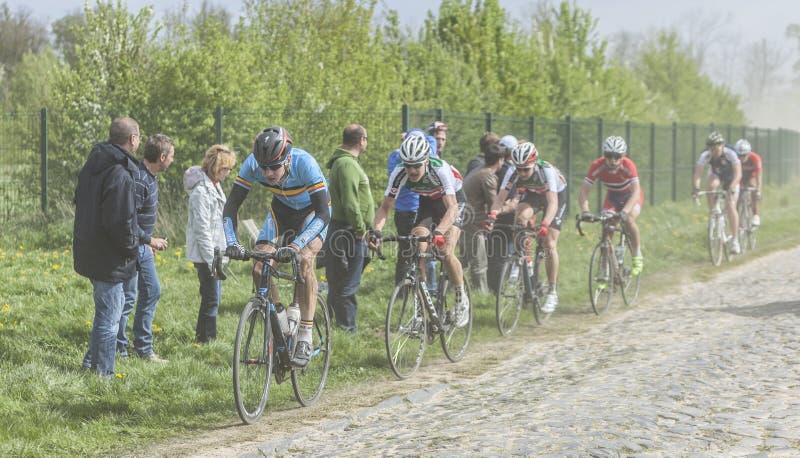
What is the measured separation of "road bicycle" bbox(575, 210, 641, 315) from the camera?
471 inches

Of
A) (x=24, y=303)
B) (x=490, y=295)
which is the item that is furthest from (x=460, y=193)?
(x=24, y=303)

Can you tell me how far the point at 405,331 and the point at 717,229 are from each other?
33.2ft

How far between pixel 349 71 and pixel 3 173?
643 centimetres

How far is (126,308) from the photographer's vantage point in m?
8.15

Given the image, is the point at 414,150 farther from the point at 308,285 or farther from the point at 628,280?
the point at 628,280

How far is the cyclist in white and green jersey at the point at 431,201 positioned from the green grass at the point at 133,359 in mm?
973

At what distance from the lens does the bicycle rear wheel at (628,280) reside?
12.5m

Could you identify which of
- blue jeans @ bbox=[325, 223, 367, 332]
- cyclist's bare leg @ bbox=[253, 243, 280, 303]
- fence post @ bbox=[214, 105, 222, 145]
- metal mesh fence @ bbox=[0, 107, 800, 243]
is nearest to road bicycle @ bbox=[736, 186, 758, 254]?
metal mesh fence @ bbox=[0, 107, 800, 243]

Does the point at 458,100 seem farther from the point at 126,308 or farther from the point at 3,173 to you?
the point at 126,308

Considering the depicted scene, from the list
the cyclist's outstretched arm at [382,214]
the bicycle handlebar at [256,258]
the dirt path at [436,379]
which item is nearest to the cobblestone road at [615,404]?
the dirt path at [436,379]

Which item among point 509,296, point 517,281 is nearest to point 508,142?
point 517,281

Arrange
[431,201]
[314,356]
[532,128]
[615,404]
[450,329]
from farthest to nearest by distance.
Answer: [532,128], [431,201], [450,329], [314,356], [615,404]

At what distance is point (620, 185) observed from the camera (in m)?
12.5

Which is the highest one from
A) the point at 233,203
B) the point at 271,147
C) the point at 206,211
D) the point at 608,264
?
the point at 271,147
